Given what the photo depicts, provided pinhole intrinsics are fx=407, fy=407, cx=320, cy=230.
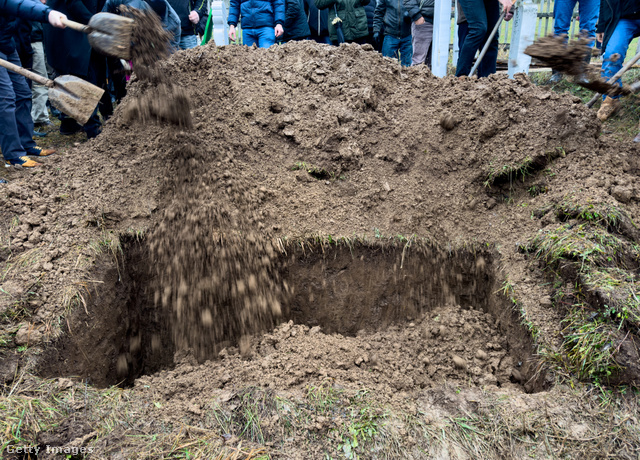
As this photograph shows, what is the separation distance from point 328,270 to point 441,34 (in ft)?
14.6

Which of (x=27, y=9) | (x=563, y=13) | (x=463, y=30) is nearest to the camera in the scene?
(x=27, y=9)

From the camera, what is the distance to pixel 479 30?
5.16 m

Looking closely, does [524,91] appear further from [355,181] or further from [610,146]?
[355,181]

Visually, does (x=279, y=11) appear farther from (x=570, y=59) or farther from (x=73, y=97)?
(x=570, y=59)

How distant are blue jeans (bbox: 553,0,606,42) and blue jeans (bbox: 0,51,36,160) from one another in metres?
7.22

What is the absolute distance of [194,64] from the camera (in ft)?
13.1

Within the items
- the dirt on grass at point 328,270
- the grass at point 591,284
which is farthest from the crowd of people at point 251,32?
the grass at point 591,284

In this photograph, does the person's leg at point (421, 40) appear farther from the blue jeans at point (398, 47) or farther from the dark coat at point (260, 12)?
the dark coat at point (260, 12)

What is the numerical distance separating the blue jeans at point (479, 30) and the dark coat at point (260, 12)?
8.66 ft

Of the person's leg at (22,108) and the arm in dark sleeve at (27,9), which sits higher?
the arm in dark sleeve at (27,9)

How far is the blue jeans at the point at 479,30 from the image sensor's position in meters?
5.11

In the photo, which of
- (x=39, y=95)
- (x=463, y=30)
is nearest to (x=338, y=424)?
(x=463, y=30)

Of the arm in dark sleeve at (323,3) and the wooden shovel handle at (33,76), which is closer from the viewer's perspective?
the wooden shovel handle at (33,76)

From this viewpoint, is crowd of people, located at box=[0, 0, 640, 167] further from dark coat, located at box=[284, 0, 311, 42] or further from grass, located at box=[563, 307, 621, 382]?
grass, located at box=[563, 307, 621, 382]
